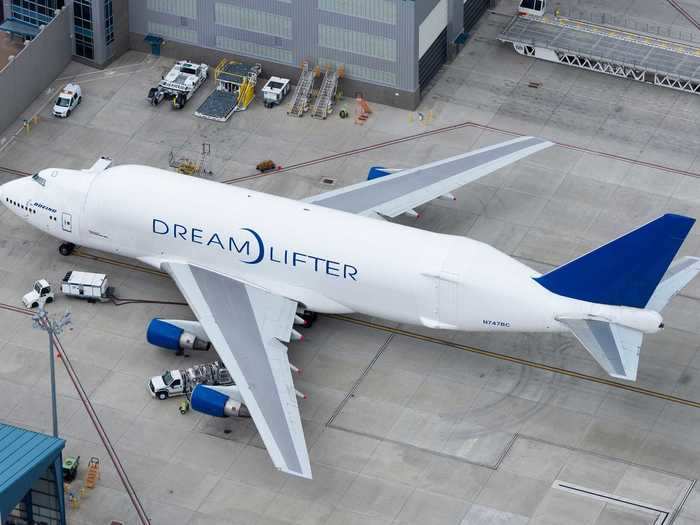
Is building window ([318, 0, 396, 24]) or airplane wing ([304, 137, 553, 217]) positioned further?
building window ([318, 0, 396, 24])

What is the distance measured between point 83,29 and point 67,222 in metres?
21.2

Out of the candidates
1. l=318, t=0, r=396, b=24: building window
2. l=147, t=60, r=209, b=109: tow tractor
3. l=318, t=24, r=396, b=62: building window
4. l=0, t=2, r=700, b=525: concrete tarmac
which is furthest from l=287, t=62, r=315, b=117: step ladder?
l=147, t=60, r=209, b=109: tow tractor

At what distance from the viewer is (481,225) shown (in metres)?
105

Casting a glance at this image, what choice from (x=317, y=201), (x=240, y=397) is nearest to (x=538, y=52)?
(x=317, y=201)

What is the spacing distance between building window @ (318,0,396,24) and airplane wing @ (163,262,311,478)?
23581 millimetres

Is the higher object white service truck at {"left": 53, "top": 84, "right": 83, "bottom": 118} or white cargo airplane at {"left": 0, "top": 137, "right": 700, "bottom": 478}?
white cargo airplane at {"left": 0, "top": 137, "right": 700, "bottom": 478}

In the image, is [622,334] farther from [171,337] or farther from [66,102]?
[66,102]

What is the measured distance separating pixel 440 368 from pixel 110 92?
111 feet

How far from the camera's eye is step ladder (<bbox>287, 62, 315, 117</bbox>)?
114 m

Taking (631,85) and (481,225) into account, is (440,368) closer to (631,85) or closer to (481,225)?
(481,225)

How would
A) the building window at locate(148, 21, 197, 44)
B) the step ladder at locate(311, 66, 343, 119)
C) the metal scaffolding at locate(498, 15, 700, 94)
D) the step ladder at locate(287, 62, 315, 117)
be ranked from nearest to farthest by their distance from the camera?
the step ladder at locate(311, 66, 343, 119) < the step ladder at locate(287, 62, 315, 117) < the metal scaffolding at locate(498, 15, 700, 94) < the building window at locate(148, 21, 197, 44)

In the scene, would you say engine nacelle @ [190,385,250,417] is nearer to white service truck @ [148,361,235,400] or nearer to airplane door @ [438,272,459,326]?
white service truck @ [148,361,235,400]

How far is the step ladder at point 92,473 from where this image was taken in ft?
285

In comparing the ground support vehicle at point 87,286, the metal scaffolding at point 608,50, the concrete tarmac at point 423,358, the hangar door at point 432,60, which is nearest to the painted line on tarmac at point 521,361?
the concrete tarmac at point 423,358
